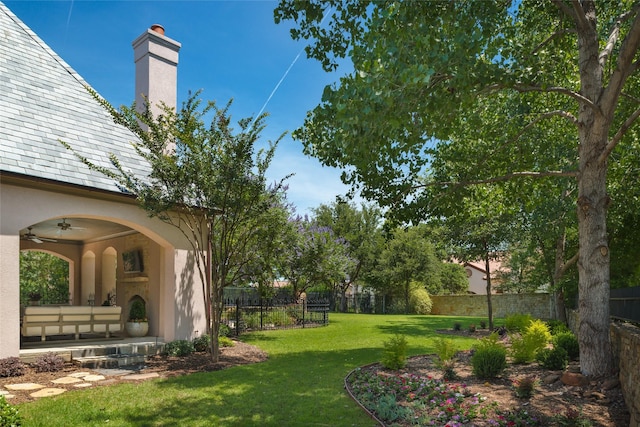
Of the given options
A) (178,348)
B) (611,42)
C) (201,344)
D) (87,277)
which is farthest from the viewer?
(87,277)

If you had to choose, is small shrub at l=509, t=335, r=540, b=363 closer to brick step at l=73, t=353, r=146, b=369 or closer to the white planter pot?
brick step at l=73, t=353, r=146, b=369

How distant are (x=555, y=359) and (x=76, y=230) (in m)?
13.6

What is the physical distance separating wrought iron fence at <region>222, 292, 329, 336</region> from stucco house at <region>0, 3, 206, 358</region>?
4.65m

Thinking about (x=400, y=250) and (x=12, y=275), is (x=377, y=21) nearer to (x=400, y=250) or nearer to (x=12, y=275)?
(x=12, y=275)

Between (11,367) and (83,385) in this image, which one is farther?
(11,367)

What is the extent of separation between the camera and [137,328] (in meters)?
11.6

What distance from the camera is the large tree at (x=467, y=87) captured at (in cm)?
470

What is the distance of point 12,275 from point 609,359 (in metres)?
10.4

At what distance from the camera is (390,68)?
14.9 ft

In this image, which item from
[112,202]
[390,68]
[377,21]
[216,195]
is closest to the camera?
[390,68]

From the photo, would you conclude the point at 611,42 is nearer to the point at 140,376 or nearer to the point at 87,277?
the point at 140,376

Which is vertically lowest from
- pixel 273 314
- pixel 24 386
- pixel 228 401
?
pixel 273 314

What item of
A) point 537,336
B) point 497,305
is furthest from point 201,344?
point 497,305

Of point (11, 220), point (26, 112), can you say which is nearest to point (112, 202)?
point (11, 220)
